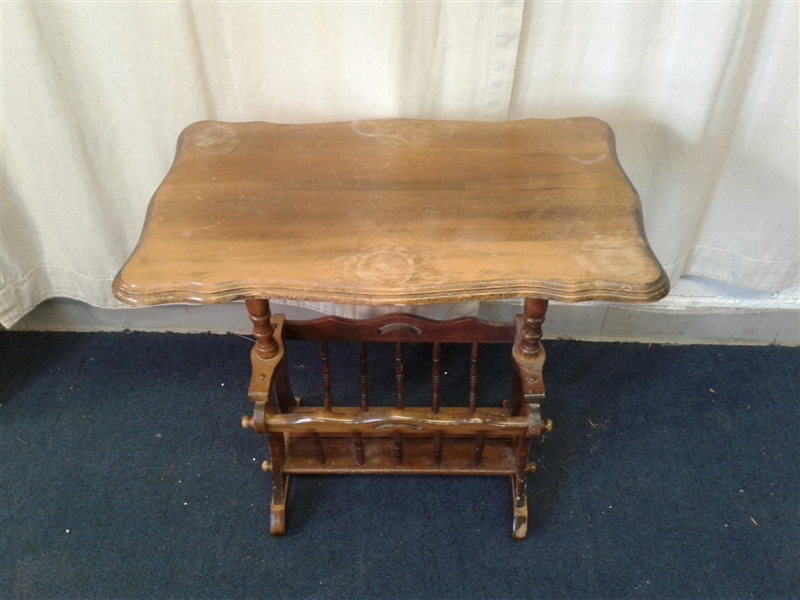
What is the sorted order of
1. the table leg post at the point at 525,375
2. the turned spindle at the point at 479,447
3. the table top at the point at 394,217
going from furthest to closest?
1. the turned spindle at the point at 479,447
2. the table leg post at the point at 525,375
3. the table top at the point at 394,217

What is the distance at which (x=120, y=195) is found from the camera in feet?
5.05

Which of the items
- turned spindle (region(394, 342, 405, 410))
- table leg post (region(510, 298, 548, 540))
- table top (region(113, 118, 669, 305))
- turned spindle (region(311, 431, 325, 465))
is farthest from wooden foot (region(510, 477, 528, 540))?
table top (region(113, 118, 669, 305))

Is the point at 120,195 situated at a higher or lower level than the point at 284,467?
higher

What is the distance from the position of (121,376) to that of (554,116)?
4.33 ft

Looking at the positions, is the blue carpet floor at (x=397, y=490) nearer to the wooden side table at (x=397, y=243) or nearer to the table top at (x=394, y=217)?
the wooden side table at (x=397, y=243)

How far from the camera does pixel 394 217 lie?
3.49ft

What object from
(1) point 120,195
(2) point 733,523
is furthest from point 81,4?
(2) point 733,523

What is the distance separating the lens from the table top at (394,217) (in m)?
0.94

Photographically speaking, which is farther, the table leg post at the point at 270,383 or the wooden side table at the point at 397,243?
the table leg post at the point at 270,383

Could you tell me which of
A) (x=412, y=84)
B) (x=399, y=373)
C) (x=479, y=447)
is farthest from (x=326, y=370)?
(x=412, y=84)

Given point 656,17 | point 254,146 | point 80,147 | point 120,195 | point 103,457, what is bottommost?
point 103,457

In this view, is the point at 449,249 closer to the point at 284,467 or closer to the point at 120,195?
the point at 284,467

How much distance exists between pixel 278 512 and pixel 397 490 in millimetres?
279

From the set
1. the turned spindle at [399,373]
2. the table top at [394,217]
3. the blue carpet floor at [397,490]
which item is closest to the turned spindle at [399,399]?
the turned spindle at [399,373]
